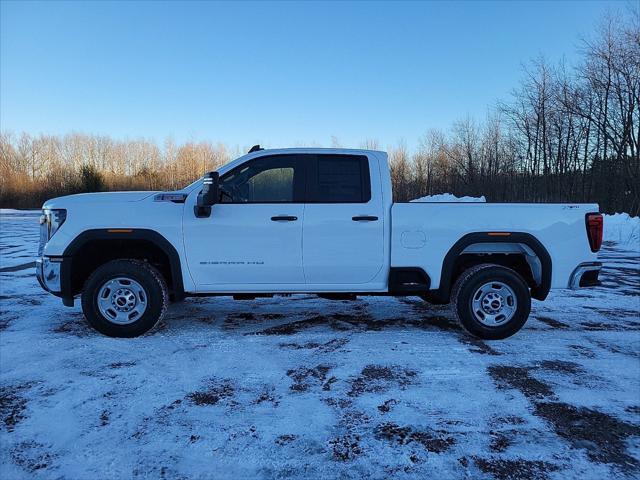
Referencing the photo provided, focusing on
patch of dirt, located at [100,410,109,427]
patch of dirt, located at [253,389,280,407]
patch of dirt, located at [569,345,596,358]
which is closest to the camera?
patch of dirt, located at [100,410,109,427]

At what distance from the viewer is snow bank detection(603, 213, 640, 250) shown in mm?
13893

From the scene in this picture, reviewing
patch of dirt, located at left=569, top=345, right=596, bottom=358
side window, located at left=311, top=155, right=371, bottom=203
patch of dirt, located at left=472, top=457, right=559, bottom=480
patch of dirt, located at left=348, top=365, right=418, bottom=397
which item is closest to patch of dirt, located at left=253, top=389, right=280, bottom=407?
patch of dirt, located at left=348, top=365, right=418, bottom=397

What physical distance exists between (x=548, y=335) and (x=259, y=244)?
3430 millimetres

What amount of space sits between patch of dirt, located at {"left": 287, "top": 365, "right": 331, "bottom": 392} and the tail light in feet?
10.4

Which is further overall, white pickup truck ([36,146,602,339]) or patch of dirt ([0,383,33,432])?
white pickup truck ([36,146,602,339])

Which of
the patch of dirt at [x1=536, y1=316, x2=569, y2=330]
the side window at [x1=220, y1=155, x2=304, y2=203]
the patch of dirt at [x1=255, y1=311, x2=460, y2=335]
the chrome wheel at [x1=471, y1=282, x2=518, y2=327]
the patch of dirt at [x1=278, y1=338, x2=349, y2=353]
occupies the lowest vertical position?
the patch of dirt at [x1=536, y1=316, x2=569, y2=330]

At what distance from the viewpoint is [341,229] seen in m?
4.45

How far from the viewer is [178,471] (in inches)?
88.8

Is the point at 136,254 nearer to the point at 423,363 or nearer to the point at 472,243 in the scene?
the point at 423,363

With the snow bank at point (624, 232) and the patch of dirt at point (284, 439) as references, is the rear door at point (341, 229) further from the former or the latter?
the snow bank at point (624, 232)

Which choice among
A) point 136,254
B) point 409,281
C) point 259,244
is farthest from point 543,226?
point 136,254

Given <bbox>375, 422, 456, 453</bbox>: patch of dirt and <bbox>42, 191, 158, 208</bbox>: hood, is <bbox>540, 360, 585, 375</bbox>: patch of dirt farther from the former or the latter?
<bbox>42, 191, 158, 208</bbox>: hood

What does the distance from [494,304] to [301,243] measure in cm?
225

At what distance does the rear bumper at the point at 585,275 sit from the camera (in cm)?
446
